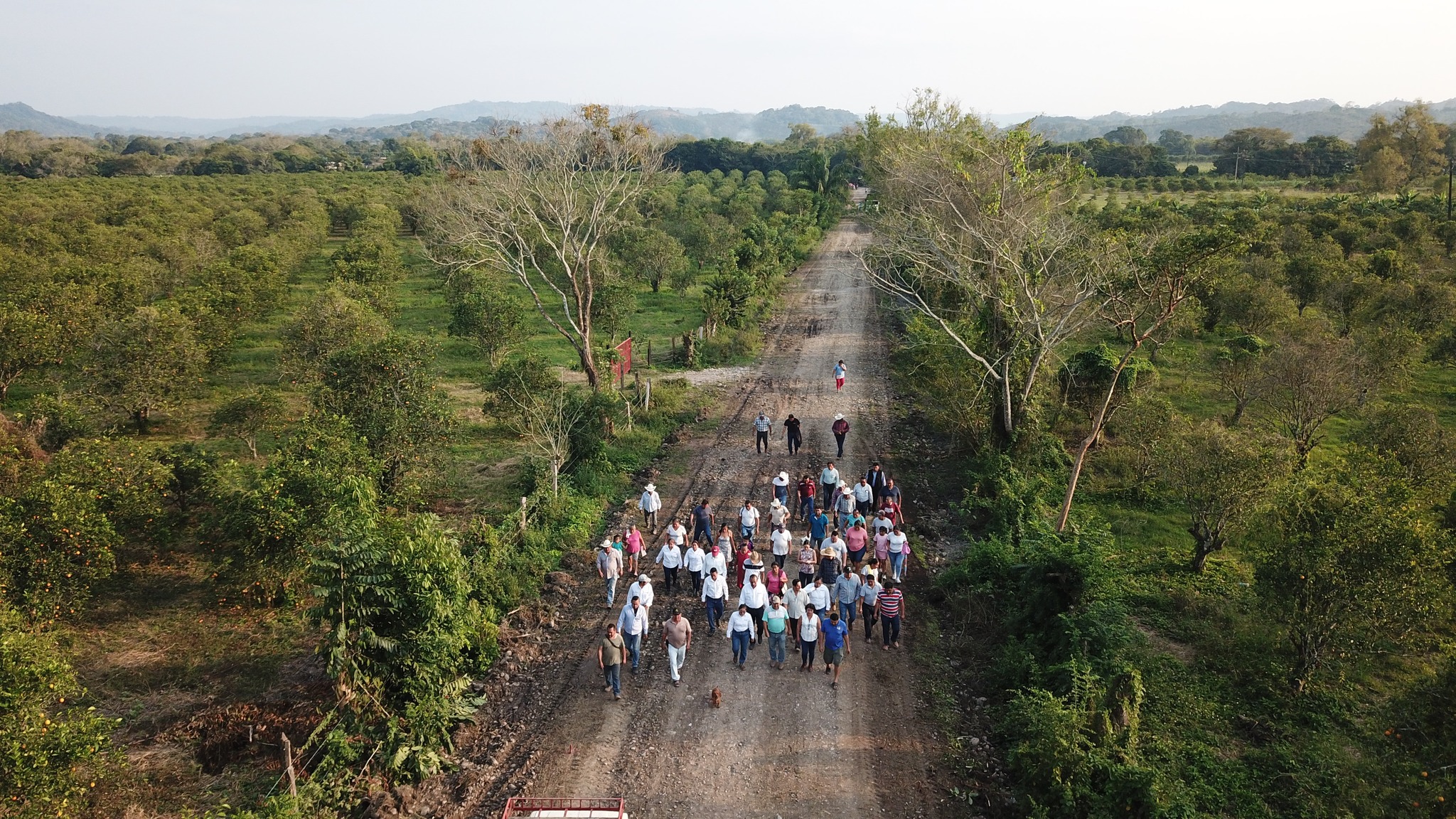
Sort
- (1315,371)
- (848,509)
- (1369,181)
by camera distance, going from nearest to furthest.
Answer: (848,509), (1315,371), (1369,181)

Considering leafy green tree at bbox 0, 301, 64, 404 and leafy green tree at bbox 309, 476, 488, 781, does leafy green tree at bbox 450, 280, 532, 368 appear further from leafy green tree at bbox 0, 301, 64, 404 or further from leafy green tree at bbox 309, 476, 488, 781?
leafy green tree at bbox 309, 476, 488, 781

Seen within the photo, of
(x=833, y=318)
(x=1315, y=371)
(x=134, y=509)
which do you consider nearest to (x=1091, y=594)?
(x=1315, y=371)

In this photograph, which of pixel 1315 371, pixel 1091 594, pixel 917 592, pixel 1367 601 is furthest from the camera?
pixel 1315 371

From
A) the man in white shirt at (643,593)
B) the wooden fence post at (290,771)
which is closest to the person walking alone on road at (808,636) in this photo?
the man in white shirt at (643,593)

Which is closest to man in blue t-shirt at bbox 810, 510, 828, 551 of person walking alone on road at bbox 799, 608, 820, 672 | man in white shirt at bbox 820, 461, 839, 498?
man in white shirt at bbox 820, 461, 839, 498

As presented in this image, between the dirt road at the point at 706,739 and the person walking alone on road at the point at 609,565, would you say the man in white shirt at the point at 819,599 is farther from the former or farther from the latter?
the person walking alone on road at the point at 609,565

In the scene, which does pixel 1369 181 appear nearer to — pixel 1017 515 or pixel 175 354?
pixel 1017 515

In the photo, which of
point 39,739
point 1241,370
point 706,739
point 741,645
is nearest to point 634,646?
point 741,645

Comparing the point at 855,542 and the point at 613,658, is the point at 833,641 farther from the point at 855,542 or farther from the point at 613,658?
the point at 613,658
